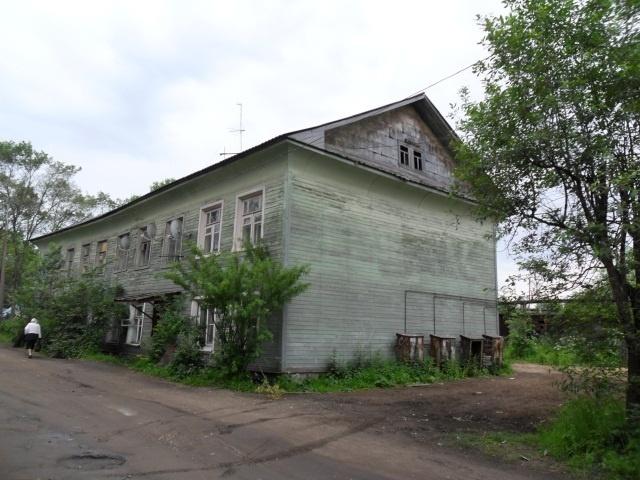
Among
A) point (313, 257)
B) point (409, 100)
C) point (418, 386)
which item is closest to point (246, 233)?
point (313, 257)

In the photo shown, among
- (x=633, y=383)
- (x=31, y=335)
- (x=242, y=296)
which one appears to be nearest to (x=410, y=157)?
(x=242, y=296)

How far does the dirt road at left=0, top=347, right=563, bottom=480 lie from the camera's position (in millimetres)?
6016

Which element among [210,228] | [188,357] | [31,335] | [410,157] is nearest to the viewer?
[188,357]

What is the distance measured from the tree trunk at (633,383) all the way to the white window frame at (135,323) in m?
16.9

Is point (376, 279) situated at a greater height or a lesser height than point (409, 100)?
lesser

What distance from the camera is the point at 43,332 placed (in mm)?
21656

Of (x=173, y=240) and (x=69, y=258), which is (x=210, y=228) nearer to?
(x=173, y=240)

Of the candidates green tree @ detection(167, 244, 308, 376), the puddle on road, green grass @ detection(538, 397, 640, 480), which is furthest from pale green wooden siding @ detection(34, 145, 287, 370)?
green grass @ detection(538, 397, 640, 480)

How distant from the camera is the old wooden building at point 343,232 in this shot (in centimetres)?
1414

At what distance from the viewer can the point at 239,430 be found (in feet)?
26.5

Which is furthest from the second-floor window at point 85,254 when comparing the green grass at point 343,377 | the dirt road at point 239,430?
the dirt road at point 239,430

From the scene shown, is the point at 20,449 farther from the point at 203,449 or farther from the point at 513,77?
the point at 513,77

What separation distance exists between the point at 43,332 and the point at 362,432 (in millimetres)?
18290

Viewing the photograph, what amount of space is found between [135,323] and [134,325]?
0.09m
